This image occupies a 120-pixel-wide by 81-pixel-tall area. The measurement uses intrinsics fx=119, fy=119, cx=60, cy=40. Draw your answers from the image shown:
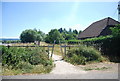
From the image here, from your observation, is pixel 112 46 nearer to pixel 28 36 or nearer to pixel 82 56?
pixel 82 56

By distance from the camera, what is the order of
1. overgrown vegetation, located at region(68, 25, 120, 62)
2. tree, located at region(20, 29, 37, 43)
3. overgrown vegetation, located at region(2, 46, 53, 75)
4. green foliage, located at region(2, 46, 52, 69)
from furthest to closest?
1. tree, located at region(20, 29, 37, 43)
2. overgrown vegetation, located at region(68, 25, 120, 62)
3. green foliage, located at region(2, 46, 52, 69)
4. overgrown vegetation, located at region(2, 46, 53, 75)

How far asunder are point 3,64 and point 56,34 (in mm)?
36939

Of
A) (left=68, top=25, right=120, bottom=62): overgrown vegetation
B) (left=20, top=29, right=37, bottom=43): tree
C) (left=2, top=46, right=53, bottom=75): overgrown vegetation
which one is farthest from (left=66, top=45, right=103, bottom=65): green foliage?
(left=20, top=29, right=37, bottom=43): tree

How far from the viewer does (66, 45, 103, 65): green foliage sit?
10219 mm

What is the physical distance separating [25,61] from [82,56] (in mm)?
4949

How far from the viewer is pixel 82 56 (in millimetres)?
10695

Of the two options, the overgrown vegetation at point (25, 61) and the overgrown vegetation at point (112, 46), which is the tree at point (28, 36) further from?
the overgrown vegetation at point (25, 61)

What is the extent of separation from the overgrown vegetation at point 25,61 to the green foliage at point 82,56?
7.90 ft

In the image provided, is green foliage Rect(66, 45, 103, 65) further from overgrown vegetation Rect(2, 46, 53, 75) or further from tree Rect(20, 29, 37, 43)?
tree Rect(20, 29, 37, 43)

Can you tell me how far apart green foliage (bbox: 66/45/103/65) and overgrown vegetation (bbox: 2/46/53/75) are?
2.41 meters

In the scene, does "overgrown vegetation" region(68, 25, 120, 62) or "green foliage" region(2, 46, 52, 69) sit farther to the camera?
"overgrown vegetation" region(68, 25, 120, 62)

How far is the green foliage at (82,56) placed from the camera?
10219 millimetres

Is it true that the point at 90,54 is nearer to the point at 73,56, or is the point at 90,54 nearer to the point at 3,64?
the point at 73,56

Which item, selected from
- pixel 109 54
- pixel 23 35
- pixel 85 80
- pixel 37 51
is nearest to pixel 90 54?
pixel 109 54
